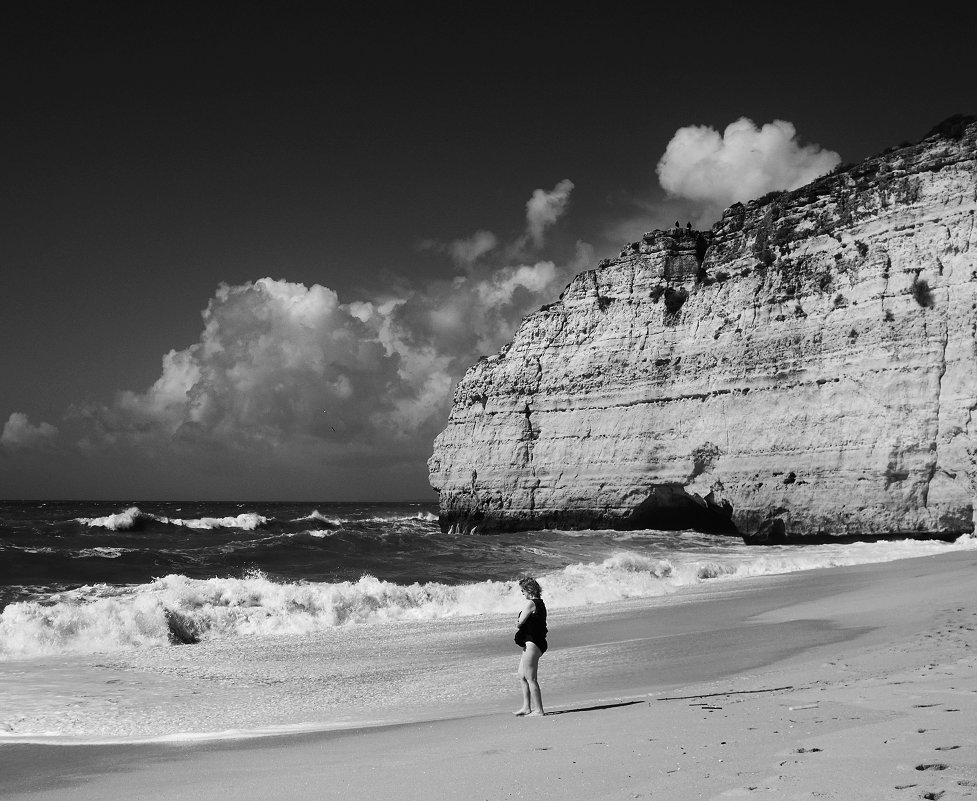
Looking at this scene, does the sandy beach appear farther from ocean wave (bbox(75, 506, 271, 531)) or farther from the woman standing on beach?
ocean wave (bbox(75, 506, 271, 531))

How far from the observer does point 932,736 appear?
13.9 feet

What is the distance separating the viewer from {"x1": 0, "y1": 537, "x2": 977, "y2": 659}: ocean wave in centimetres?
1267

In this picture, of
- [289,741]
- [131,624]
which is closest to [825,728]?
[289,741]

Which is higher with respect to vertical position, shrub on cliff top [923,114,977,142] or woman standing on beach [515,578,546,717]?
shrub on cliff top [923,114,977,142]

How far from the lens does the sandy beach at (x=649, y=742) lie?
3.93m

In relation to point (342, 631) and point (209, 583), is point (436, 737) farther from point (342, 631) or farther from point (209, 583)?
point (209, 583)

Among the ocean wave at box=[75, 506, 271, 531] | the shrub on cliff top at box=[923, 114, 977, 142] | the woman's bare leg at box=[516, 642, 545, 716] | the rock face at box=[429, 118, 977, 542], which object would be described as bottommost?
the ocean wave at box=[75, 506, 271, 531]

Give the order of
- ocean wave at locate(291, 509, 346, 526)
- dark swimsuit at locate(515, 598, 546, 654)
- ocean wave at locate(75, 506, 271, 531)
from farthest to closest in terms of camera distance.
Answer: ocean wave at locate(291, 509, 346, 526)
ocean wave at locate(75, 506, 271, 531)
dark swimsuit at locate(515, 598, 546, 654)

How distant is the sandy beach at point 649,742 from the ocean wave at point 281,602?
6314 mm

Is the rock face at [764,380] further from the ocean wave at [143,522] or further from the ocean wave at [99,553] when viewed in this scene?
the ocean wave at [99,553]

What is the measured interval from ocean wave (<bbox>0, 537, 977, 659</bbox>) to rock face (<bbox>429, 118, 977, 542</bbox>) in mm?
5389

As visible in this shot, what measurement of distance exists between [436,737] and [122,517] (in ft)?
158

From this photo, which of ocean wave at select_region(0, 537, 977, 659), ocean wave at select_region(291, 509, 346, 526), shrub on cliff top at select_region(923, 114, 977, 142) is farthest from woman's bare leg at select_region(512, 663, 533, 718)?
ocean wave at select_region(291, 509, 346, 526)

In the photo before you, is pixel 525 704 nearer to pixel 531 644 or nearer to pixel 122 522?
pixel 531 644
